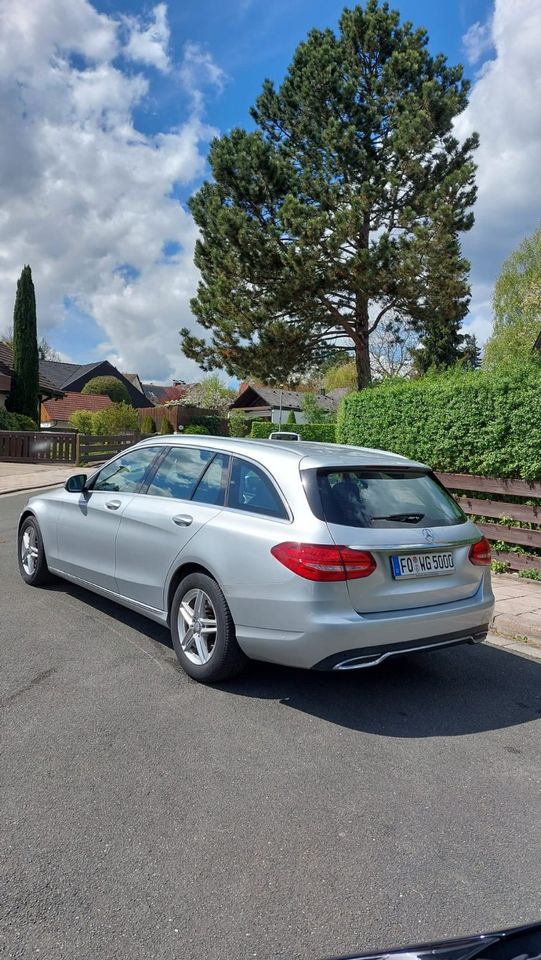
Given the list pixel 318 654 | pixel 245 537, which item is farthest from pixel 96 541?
pixel 318 654

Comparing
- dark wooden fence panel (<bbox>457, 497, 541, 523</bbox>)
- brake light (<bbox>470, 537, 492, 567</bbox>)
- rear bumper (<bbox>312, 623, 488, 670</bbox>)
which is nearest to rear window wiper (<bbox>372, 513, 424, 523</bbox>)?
brake light (<bbox>470, 537, 492, 567</bbox>)

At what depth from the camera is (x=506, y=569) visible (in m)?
7.59

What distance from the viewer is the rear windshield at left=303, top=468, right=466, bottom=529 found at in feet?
12.5

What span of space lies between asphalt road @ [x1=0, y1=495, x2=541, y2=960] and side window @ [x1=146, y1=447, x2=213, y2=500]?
1164 mm

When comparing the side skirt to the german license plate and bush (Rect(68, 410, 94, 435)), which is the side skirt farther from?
bush (Rect(68, 410, 94, 435))

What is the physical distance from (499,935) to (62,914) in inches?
56.8

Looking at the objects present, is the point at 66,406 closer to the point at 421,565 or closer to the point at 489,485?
the point at 489,485

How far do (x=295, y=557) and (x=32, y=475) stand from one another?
1771cm

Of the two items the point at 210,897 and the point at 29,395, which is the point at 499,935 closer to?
the point at 210,897

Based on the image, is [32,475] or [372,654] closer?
[372,654]

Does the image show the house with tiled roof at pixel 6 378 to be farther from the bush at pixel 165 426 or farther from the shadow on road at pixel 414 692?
the shadow on road at pixel 414 692

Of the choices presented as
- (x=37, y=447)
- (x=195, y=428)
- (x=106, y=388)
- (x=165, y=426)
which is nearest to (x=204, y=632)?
(x=37, y=447)

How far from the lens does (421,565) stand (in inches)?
154

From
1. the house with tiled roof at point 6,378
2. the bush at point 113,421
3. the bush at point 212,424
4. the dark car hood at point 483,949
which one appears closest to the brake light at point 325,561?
the dark car hood at point 483,949
